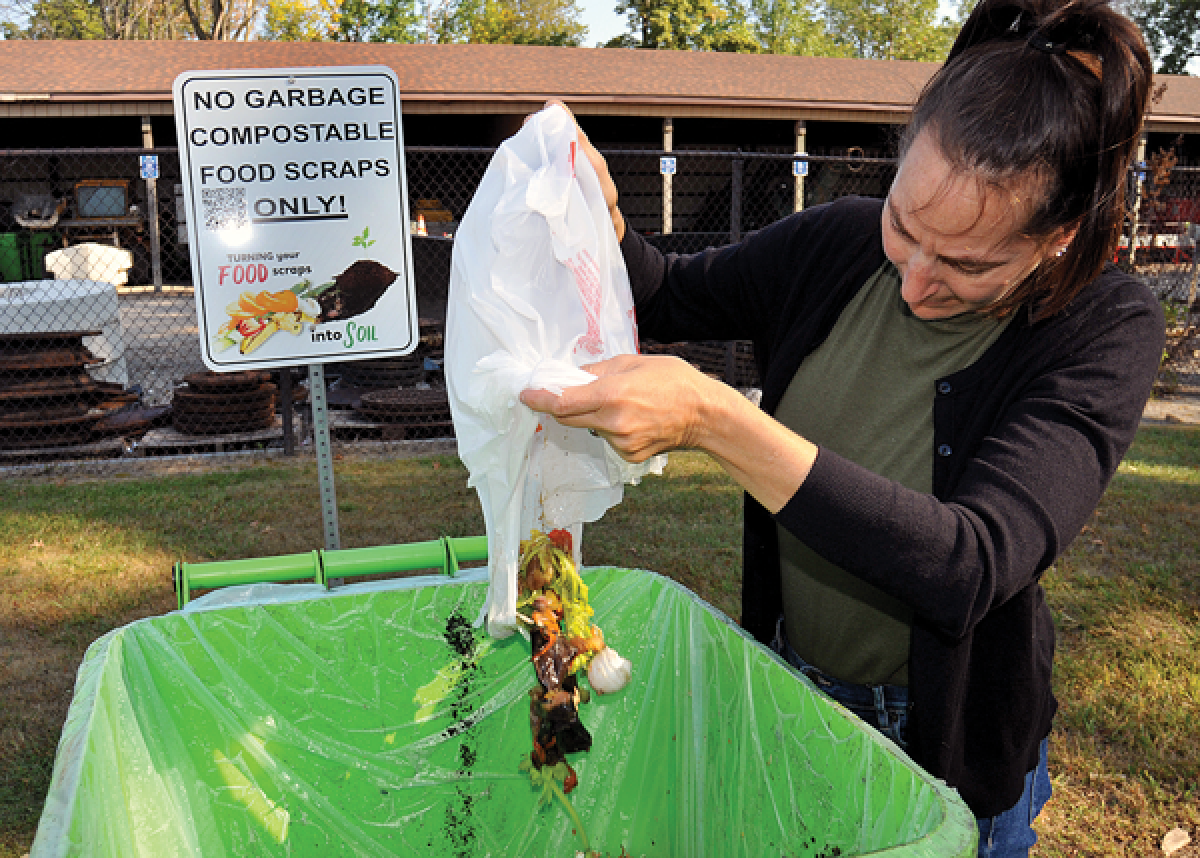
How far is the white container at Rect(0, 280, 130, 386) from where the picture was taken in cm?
741

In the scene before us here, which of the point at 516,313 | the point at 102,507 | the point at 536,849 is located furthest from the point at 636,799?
the point at 102,507

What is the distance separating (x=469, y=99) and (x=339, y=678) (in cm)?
1336

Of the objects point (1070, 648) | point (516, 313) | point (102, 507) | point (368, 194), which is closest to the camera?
point (516, 313)

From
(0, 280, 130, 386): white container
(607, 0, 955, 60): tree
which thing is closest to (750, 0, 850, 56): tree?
(607, 0, 955, 60): tree

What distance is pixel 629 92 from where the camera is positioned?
46.3 feet

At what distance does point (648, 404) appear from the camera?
44.8 inches

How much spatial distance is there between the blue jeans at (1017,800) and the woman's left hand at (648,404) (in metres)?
0.61

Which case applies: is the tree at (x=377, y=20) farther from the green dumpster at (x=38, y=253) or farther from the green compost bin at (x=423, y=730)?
the green compost bin at (x=423, y=730)

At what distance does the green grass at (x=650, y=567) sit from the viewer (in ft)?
8.94

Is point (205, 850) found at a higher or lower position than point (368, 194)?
lower

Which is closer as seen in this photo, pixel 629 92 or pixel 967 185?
pixel 967 185

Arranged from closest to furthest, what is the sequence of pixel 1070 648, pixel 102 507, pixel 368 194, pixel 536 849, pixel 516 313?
pixel 516 313, pixel 536 849, pixel 368 194, pixel 1070 648, pixel 102 507

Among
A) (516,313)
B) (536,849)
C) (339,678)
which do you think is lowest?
(536,849)

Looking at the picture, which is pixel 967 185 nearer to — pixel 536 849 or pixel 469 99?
pixel 536 849
